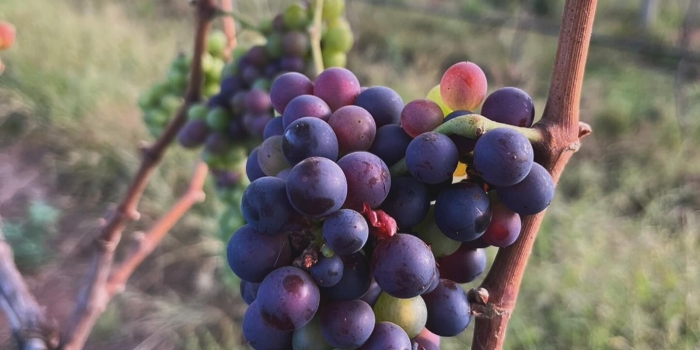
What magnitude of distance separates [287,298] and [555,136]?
11.4 inches

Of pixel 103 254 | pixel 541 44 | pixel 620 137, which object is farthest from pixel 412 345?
pixel 541 44

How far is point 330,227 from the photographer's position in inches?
19.2

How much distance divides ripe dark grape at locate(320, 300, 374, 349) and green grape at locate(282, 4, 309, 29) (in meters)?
0.66

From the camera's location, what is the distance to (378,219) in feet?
1.67

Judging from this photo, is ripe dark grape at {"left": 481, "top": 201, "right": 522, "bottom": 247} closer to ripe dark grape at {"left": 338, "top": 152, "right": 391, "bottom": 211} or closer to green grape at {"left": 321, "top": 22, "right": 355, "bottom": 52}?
ripe dark grape at {"left": 338, "top": 152, "right": 391, "bottom": 211}

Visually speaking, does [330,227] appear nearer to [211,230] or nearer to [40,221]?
[211,230]

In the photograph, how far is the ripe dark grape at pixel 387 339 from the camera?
20.6 inches

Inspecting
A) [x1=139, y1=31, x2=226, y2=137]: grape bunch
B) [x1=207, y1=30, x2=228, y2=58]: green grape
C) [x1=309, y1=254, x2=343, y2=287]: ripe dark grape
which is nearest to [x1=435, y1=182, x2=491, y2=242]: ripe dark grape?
[x1=309, y1=254, x2=343, y2=287]: ripe dark grape

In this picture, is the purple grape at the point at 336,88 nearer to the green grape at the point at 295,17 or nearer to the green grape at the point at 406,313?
the green grape at the point at 406,313

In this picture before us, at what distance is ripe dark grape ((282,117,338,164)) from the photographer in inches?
20.8

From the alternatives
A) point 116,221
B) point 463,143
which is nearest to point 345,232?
point 463,143

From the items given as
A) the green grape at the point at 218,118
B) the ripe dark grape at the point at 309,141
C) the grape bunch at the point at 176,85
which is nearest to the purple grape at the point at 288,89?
the ripe dark grape at the point at 309,141

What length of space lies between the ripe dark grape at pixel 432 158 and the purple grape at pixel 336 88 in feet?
0.52

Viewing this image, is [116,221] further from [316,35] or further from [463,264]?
[463,264]
